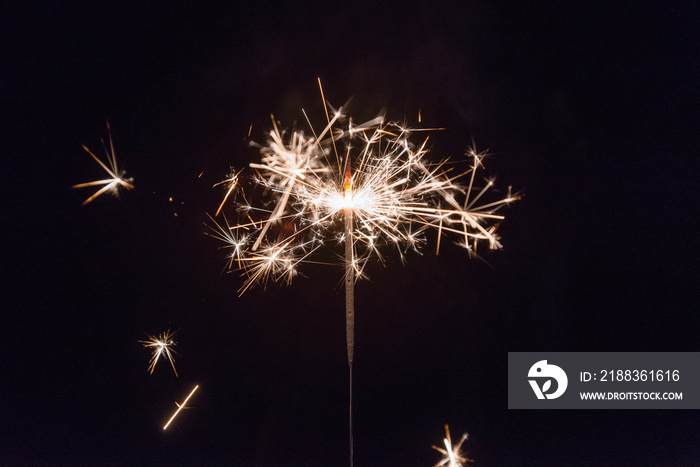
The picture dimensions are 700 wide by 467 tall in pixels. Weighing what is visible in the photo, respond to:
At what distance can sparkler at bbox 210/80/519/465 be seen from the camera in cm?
80

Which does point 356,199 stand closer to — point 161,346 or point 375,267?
point 375,267

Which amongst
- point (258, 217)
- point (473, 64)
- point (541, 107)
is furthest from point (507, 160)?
point (258, 217)

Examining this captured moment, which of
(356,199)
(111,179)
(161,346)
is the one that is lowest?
(161,346)

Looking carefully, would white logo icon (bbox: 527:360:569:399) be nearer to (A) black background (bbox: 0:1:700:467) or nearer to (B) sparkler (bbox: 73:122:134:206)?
(A) black background (bbox: 0:1:700:467)

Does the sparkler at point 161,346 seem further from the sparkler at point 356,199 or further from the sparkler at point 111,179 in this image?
the sparkler at point 111,179

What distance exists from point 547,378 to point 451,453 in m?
0.47

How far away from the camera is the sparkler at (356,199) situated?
80cm

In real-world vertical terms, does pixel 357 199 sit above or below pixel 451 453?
above

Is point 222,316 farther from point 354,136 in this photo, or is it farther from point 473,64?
point 473,64

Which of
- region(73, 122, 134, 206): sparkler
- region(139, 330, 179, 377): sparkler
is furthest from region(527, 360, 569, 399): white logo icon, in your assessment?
region(73, 122, 134, 206): sparkler

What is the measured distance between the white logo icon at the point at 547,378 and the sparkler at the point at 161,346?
1396mm

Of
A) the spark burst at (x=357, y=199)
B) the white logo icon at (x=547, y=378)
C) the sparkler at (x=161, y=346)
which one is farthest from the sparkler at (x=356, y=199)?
the white logo icon at (x=547, y=378)

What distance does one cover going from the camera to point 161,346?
2.87 ft

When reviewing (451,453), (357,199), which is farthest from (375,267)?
(451,453)
